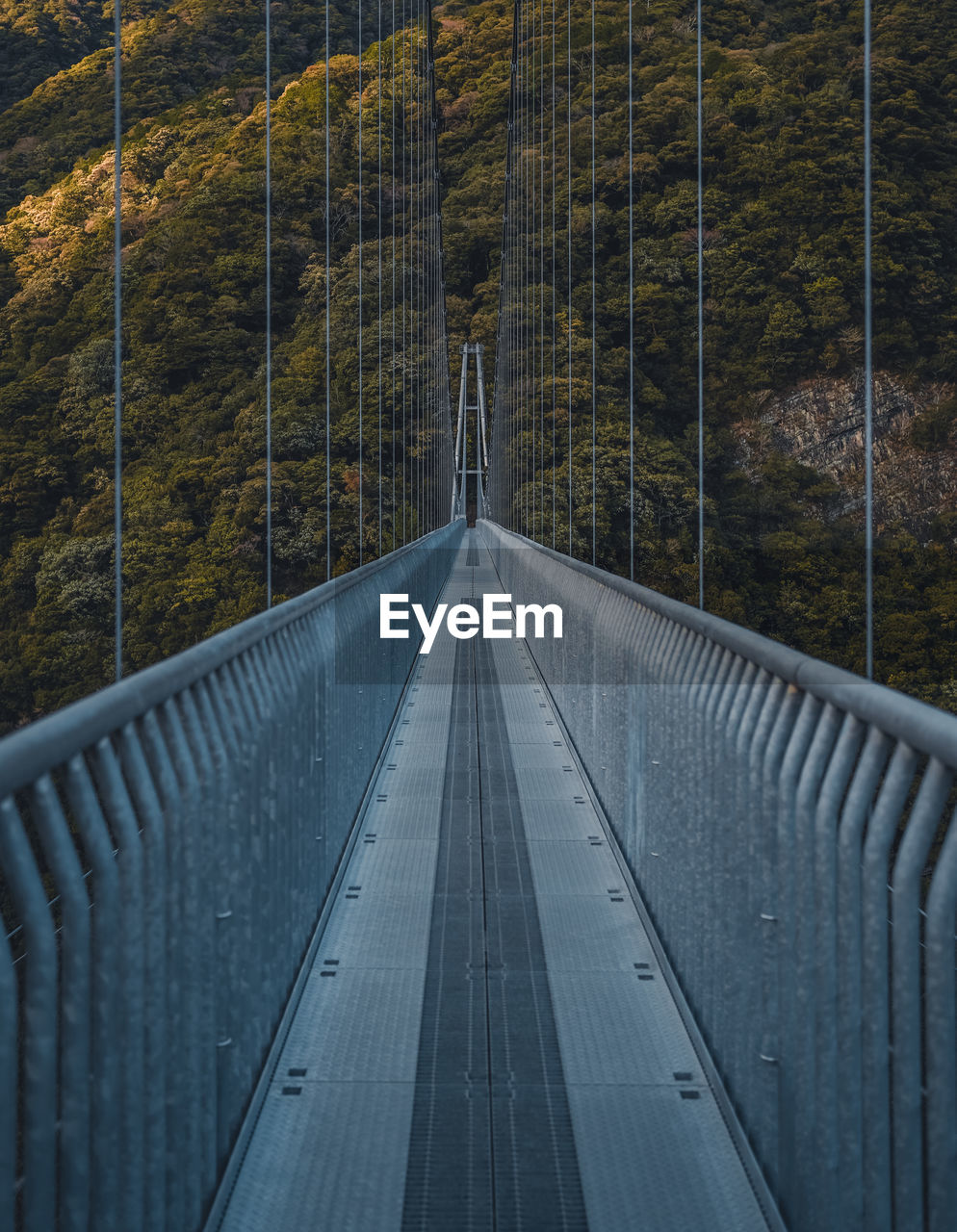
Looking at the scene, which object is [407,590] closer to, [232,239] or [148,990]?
[148,990]

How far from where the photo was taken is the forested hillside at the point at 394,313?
444 inches

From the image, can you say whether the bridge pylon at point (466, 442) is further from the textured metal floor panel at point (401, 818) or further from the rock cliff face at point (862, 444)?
the textured metal floor panel at point (401, 818)

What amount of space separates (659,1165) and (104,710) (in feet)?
3.60

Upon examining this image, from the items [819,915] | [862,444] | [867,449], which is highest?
[862,444]

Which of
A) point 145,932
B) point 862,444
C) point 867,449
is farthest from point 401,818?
point 862,444

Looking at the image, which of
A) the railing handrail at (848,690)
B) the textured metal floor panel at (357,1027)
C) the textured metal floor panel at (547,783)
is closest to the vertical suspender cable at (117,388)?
A: the textured metal floor panel at (357,1027)

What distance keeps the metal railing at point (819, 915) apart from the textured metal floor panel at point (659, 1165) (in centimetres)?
6

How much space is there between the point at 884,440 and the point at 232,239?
11.4m

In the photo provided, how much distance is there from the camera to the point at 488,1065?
2064 mm

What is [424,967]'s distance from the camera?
8.22 feet

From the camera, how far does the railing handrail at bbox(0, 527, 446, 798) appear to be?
3.34 feet

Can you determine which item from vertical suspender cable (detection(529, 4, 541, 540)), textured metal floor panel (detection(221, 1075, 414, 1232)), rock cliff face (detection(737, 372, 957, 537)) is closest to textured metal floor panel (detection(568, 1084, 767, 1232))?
textured metal floor panel (detection(221, 1075, 414, 1232))

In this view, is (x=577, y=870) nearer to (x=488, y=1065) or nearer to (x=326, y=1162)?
(x=488, y=1065)

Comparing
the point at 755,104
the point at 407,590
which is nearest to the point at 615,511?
the point at 755,104
